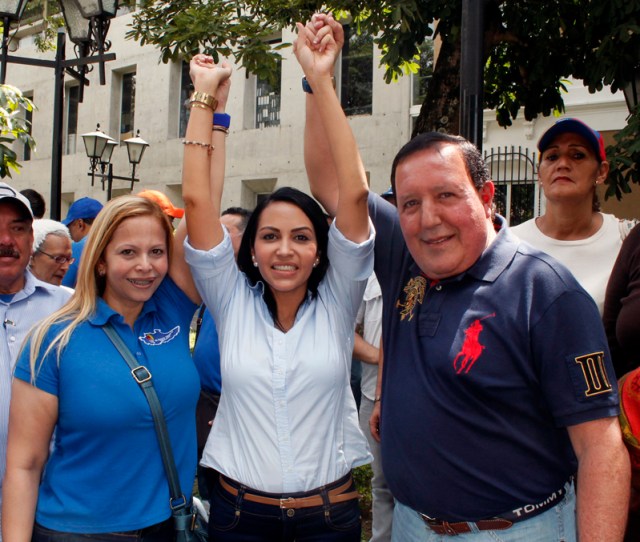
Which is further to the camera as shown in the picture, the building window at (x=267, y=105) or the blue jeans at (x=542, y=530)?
the building window at (x=267, y=105)

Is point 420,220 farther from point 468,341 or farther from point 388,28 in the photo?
point 388,28

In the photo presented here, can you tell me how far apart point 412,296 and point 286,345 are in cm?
52

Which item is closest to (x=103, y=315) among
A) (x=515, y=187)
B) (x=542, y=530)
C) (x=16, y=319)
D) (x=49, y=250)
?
(x=16, y=319)

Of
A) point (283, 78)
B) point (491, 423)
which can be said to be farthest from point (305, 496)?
point (283, 78)

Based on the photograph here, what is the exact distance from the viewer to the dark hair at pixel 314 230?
8.40 ft

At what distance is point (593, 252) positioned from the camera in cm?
306

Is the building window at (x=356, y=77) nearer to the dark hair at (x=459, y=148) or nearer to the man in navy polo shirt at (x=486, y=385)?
the dark hair at (x=459, y=148)

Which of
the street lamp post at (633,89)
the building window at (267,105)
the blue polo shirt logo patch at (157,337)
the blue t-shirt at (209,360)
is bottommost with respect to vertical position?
the blue t-shirt at (209,360)

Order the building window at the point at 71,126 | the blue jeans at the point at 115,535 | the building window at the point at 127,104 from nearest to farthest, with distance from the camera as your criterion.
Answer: the blue jeans at the point at 115,535 < the building window at the point at 127,104 < the building window at the point at 71,126

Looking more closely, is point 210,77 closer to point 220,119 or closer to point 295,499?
point 220,119

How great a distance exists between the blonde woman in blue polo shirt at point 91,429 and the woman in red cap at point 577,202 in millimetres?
1805

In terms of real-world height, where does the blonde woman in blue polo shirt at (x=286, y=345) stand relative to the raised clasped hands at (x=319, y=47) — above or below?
below

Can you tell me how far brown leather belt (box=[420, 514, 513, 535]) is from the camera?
6.30 ft

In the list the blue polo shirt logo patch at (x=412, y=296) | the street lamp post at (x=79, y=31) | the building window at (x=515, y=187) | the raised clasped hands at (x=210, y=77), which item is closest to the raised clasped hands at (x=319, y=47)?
the raised clasped hands at (x=210, y=77)
